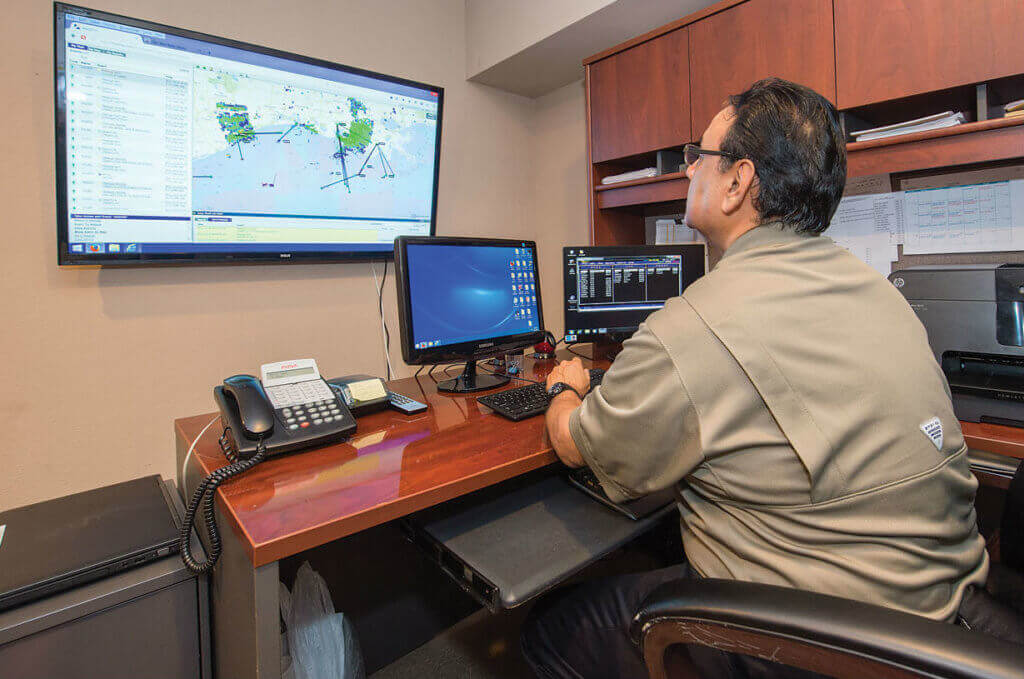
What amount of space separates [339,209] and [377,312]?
0.44m

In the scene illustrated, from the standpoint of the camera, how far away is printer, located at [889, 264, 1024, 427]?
3.95 feet

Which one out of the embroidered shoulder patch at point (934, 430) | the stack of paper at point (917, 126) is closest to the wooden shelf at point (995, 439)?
the embroidered shoulder patch at point (934, 430)

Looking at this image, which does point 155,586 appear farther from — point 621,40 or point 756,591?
point 621,40

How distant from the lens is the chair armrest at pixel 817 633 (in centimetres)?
43

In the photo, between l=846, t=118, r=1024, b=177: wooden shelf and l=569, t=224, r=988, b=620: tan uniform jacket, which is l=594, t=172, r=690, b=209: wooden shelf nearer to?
l=846, t=118, r=1024, b=177: wooden shelf

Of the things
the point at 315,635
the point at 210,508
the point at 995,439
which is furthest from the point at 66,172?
the point at 995,439

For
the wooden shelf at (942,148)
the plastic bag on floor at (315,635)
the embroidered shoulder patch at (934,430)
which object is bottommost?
the plastic bag on floor at (315,635)

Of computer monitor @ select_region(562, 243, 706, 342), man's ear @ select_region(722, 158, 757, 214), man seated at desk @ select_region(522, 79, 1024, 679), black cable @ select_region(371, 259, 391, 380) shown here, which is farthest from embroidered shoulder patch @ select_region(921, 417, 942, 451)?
black cable @ select_region(371, 259, 391, 380)

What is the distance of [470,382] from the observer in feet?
5.08

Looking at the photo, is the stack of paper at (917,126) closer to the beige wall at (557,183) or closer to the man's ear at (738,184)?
the man's ear at (738,184)

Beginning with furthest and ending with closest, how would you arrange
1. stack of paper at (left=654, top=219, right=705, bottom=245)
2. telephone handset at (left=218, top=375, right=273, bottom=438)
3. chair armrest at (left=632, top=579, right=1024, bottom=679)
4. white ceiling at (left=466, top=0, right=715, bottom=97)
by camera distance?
stack of paper at (left=654, top=219, right=705, bottom=245), white ceiling at (left=466, top=0, right=715, bottom=97), telephone handset at (left=218, top=375, right=273, bottom=438), chair armrest at (left=632, top=579, right=1024, bottom=679)

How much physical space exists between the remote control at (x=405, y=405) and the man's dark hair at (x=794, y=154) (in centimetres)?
89

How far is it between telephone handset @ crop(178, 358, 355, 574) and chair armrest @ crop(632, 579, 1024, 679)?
719mm

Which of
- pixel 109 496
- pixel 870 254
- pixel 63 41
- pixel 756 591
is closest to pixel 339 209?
pixel 63 41
